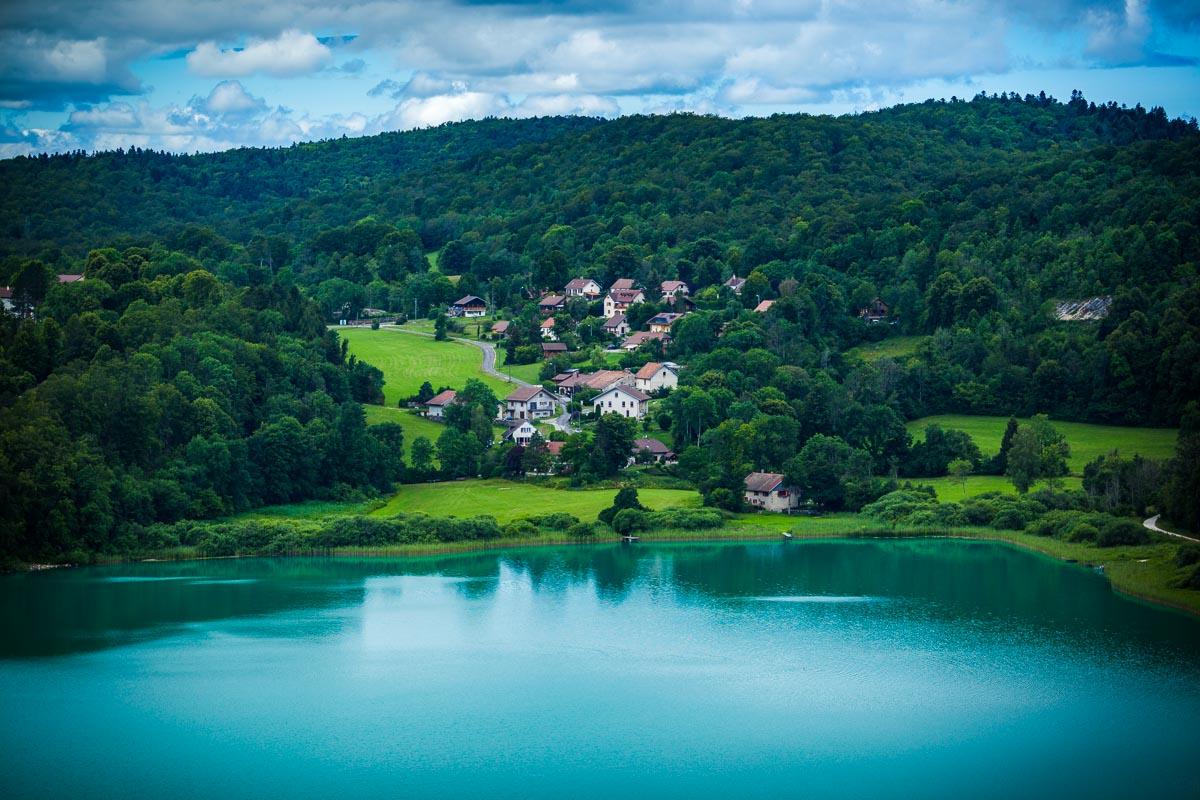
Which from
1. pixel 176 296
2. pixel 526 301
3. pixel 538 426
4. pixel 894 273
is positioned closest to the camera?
pixel 538 426

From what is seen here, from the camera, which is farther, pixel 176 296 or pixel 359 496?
pixel 176 296

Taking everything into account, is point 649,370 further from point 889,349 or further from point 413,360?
point 413,360

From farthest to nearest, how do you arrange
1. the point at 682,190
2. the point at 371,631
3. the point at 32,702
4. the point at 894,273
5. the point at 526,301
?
the point at 682,190 → the point at 526,301 → the point at 894,273 → the point at 371,631 → the point at 32,702

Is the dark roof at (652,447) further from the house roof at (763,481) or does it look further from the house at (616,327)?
the house at (616,327)

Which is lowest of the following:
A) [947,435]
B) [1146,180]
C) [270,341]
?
[947,435]

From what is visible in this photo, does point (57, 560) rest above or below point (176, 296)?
below

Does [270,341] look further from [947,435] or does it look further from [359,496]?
[947,435]

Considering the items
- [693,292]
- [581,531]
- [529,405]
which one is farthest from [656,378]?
[693,292]

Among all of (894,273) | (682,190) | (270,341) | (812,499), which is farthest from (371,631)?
(682,190)
